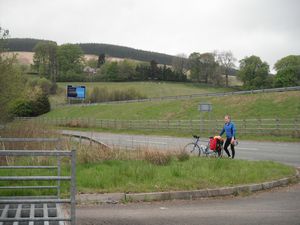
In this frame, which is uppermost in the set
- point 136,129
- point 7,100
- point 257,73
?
point 257,73

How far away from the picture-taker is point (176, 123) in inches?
1857

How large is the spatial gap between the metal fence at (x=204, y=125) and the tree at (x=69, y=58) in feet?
211

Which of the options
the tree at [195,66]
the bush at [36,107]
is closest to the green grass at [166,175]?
the bush at [36,107]

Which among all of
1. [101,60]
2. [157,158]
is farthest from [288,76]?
[157,158]

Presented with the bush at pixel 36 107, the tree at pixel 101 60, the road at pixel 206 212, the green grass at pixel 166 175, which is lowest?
the bush at pixel 36 107

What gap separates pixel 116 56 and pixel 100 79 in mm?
44050

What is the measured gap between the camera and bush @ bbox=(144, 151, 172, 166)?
13.8m

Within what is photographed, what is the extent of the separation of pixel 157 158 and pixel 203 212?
5211mm

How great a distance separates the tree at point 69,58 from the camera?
130250mm

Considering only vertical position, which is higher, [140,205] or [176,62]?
[176,62]

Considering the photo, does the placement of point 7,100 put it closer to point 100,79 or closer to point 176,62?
point 100,79

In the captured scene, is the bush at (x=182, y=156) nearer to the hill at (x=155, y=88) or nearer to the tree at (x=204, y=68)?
the hill at (x=155, y=88)

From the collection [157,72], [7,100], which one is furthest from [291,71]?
[7,100]

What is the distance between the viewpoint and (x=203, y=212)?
8.82 metres
